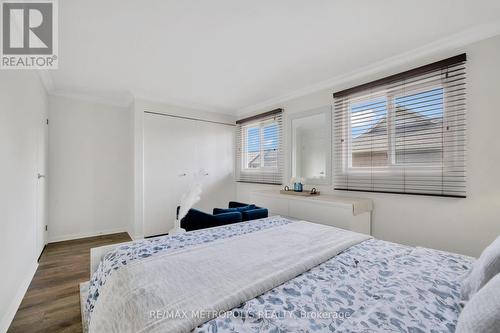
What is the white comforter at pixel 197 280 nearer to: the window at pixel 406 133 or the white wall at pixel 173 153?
the window at pixel 406 133

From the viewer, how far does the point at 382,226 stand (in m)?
2.52

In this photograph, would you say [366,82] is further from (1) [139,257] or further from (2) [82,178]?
(2) [82,178]

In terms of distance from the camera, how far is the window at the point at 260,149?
3.90 m

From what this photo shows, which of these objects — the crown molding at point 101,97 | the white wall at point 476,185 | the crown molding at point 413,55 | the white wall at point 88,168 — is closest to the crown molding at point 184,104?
the crown molding at point 101,97

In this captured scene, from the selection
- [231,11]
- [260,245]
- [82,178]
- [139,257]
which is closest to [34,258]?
[82,178]

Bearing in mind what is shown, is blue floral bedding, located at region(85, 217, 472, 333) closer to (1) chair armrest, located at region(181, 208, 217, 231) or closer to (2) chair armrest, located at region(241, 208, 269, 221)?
(1) chair armrest, located at region(181, 208, 217, 231)

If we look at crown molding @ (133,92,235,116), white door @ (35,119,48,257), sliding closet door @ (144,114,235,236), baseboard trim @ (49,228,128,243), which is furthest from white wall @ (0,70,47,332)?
sliding closet door @ (144,114,235,236)

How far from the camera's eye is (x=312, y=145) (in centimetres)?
334

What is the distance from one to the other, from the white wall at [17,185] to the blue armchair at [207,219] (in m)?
1.32

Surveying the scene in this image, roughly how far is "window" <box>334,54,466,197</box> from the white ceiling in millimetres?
356

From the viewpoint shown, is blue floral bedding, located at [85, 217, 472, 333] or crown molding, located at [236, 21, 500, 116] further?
crown molding, located at [236, 21, 500, 116]

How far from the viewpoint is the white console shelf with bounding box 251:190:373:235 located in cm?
237

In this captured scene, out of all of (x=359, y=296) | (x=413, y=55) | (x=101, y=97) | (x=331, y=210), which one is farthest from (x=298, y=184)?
(x=101, y=97)

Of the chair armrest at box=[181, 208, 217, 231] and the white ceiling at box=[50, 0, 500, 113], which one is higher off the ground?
the white ceiling at box=[50, 0, 500, 113]
